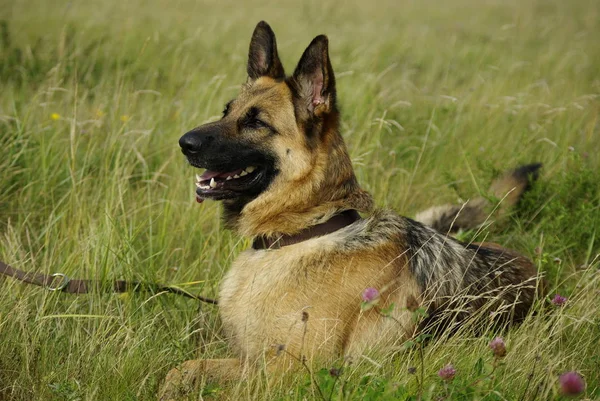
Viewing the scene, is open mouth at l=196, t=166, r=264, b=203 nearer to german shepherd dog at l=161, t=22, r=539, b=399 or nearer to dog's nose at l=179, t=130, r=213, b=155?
german shepherd dog at l=161, t=22, r=539, b=399

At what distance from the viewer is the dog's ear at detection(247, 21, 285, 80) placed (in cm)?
352

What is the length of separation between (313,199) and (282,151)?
327 mm

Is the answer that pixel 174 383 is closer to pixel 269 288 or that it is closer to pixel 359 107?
pixel 269 288

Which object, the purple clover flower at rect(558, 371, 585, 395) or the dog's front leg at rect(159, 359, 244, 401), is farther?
the dog's front leg at rect(159, 359, 244, 401)

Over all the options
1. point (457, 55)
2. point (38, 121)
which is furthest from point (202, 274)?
point (457, 55)

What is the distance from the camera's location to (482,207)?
4.29m

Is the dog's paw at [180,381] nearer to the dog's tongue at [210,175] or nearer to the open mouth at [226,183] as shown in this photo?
the open mouth at [226,183]

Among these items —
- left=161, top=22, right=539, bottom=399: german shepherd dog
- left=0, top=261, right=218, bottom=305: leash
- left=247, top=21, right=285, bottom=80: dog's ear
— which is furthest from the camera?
left=247, top=21, right=285, bottom=80: dog's ear

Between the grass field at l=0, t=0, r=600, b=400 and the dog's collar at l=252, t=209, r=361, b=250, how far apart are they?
0.62 m

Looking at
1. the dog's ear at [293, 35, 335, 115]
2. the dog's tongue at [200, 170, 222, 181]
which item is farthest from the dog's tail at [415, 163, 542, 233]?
the dog's tongue at [200, 170, 222, 181]

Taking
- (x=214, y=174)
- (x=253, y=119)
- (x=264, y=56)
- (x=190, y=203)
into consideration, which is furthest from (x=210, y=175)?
(x=190, y=203)

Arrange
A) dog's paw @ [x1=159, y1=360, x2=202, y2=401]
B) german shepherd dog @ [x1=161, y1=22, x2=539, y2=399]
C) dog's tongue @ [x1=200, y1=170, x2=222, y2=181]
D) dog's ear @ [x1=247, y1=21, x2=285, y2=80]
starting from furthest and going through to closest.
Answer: dog's ear @ [x1=247, y1=21, x2=285, y2=80], dog's tongue @ [x1=200, y1=170, x2=222, y2=181], german shepherd dog @ [x1=161, y1=22, x2=539, y2=399], dog's paw @ [x1=159, y1=360, x2=202, y2=401]

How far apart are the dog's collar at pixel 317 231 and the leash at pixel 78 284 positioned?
55 centimetres

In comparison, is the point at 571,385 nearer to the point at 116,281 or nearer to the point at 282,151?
the point at 282,151
